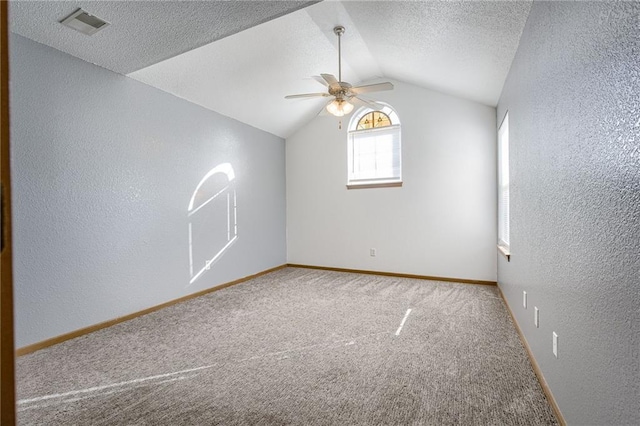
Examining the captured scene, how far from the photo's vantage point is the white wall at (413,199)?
13.8ft

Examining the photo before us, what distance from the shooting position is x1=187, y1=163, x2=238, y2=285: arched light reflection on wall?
376cm

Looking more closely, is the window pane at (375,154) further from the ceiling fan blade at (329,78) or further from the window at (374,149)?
the ceiling fan blade at (329,78)

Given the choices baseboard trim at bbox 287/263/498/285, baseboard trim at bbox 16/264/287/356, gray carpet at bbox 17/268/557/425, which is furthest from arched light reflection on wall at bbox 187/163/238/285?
baseboard trim at bbox 287/263/498/285

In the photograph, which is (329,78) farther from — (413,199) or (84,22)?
(413,199)

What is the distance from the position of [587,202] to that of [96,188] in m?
3.45

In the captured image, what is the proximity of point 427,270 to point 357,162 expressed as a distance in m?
2.02

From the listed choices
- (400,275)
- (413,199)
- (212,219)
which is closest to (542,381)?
(400,275)

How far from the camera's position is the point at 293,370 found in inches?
79.3

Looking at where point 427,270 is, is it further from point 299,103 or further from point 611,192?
point 611,192

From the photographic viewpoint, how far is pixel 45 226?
2.43 m

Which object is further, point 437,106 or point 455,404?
point 437,106

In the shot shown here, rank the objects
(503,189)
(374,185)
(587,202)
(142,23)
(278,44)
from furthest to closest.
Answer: (374,185) < (503,189) < (278,44) < (142,23) < (587,202)

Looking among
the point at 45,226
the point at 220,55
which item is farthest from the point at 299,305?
the point at 220,55

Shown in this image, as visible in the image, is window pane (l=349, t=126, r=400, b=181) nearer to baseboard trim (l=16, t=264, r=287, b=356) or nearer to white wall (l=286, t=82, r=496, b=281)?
white wall (l=286, t=82, r=496, b=281)
